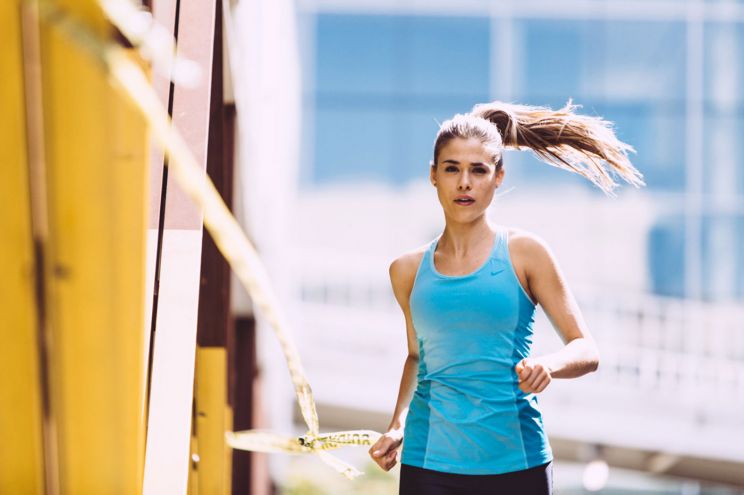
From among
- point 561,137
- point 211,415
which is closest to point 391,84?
point 211,415

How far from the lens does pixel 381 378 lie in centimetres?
1123

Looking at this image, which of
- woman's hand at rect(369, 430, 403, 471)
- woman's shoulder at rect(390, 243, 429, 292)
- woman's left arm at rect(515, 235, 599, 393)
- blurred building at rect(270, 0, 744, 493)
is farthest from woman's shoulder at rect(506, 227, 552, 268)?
blurred building at rect(270, 0, 744, 493)

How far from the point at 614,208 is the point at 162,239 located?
1446cm

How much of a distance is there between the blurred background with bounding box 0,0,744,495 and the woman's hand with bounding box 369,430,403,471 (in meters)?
0.44

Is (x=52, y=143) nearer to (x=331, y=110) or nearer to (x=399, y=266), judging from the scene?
(x=399, y=266)

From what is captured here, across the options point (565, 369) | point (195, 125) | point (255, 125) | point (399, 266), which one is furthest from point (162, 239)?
point (255, 125)

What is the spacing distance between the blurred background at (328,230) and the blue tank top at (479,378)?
0.57 meters

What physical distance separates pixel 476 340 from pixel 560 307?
0.67 ft

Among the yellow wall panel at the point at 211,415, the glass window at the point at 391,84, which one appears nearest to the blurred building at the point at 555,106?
the glass window at the point at 391,84

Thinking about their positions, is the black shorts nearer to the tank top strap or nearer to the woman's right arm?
the woman's right arm

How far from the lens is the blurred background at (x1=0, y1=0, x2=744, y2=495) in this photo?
147 cm

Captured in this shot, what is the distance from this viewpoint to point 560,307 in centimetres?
262

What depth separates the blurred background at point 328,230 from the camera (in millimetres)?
1470

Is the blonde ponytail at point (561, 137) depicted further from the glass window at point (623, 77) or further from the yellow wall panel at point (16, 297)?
the glass window at point (623, 77)
